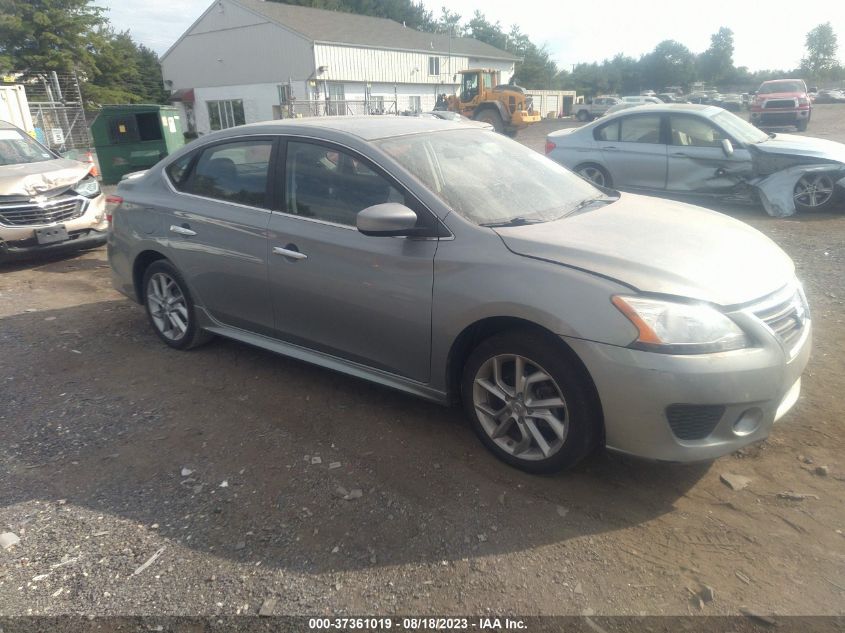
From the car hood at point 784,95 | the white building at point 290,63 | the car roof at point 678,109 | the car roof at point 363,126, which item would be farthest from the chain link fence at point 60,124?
the car hood at point 784,95

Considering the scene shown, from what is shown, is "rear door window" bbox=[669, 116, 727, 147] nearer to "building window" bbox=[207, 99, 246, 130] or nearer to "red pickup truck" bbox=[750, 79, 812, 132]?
"red pickup truck" bbox=[750, 79, 812, 132]

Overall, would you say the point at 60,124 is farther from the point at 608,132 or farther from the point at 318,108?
the point at 608,132

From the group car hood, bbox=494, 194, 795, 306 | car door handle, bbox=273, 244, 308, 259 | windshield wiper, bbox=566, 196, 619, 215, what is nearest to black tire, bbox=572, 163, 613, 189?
windshield wiper, bbox=566, 196, 619, 215

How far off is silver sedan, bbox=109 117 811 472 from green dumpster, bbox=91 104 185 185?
11318 millimetres

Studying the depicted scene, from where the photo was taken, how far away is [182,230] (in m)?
4.36

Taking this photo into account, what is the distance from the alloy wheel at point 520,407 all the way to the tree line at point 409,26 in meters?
39.8

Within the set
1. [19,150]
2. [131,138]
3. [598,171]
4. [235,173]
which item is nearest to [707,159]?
[598,171]

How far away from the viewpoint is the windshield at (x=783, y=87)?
25.1m

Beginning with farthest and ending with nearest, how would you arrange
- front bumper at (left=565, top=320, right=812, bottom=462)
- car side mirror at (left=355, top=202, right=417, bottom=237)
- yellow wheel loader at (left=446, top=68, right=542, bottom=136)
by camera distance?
1. yellow wheel loader at (left=446, top=68, right=542, bottom=136)
2. car side mirror at (left=355, top=202, right=417, bottom=237)
3. front bumper at (left=565, top=320, right=812, bottom=462)

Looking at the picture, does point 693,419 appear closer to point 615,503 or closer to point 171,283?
point 615,503

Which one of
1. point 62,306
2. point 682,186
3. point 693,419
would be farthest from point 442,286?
point 682,186

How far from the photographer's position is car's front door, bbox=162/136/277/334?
3953mm

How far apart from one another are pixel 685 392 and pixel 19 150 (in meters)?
8.96

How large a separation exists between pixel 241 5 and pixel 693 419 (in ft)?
141
